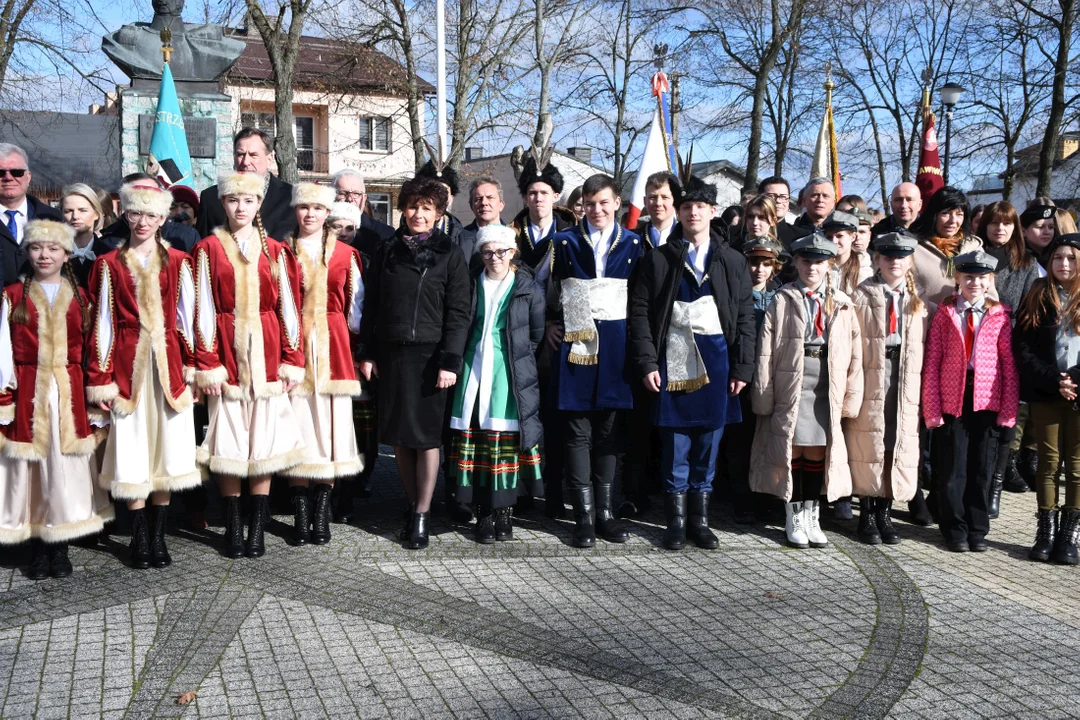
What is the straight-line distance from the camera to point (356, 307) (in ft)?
20.0

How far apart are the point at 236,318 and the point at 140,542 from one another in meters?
1.28

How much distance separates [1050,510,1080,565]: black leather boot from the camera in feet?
19.4

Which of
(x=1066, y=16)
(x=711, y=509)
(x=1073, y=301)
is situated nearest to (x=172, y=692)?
(x=711, y=509)

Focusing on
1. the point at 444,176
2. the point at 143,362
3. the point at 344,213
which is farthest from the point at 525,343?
the point at 143,362

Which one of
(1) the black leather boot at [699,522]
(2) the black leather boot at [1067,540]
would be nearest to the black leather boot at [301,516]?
(1) the black leather boot at [699,522]

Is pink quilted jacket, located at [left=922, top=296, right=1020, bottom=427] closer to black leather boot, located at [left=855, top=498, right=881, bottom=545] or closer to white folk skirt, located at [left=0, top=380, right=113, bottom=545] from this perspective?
black leather boot, located at [left=855, top=498, right=881, bottom=545]

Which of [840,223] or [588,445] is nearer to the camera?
[588,445]

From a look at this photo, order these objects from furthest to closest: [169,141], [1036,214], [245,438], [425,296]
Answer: [169,141], [1036,214], [425,296], [245,438]

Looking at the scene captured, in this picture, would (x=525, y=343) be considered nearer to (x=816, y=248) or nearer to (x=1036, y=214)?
(x=816, y=248)

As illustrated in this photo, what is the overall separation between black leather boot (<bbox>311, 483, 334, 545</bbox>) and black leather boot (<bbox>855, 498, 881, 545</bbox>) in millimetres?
3165

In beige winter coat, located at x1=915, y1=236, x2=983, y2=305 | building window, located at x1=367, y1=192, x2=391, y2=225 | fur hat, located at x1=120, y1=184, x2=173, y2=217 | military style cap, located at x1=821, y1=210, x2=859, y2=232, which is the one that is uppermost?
building window, located at x1=367, y1=192, x2=391, y2=225

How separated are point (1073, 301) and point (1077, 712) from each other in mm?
2838

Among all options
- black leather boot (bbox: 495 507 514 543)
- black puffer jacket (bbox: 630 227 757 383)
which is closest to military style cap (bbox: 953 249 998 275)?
black puffer jacket (bbox: 630 227 757 383)

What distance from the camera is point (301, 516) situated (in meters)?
5.93
